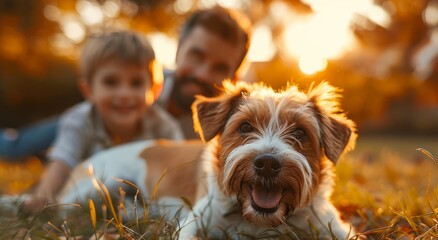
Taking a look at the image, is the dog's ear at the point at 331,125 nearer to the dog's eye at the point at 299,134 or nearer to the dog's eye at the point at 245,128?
the dog's eye at the point at 299,134

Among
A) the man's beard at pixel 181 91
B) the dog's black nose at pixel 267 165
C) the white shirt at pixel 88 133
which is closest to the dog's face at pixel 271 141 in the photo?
the dog's black nose at pixel 267 165

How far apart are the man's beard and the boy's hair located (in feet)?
2.57

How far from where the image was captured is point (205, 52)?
247 inches

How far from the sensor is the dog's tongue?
2.80 meters

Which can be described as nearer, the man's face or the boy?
the boy

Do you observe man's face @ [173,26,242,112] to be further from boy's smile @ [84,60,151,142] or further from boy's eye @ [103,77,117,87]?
boy's eye @ [103,77,117,87]

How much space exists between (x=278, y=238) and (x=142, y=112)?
324 cm

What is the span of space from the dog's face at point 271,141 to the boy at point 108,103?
2.26m

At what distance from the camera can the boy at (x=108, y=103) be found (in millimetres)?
5523

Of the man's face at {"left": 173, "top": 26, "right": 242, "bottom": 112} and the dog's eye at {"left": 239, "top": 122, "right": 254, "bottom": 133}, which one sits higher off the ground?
the dog's eye at {"left": 239, "top": 122, "right": 254, "bottom": 133}

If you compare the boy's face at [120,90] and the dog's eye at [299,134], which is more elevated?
the dog's eye at [299,134]

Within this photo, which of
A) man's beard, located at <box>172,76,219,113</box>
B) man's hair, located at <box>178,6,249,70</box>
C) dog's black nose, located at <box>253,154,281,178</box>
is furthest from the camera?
man's beard, located at <box>172,76,219,113</box>

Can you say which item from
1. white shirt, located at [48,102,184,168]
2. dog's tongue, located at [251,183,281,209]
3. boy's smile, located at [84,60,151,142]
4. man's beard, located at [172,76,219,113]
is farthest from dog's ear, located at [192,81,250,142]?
man's beard, located at [172,76,219,113]

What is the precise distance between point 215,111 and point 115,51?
2.54 metres
